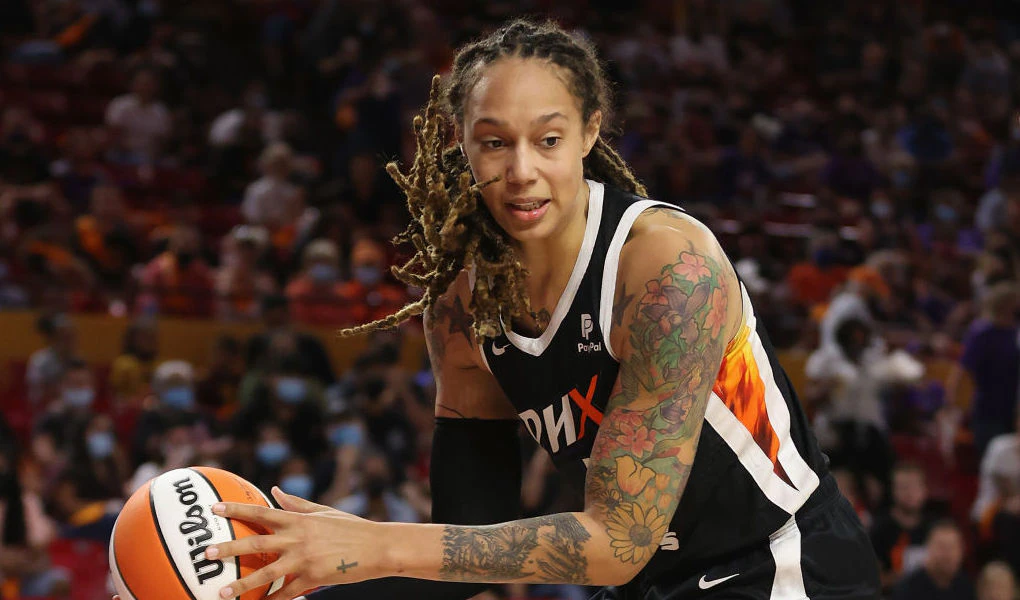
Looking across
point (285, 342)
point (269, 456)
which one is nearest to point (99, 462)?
point (269, 456)

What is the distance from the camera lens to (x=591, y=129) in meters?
2.87

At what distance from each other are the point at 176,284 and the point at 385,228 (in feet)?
5.40

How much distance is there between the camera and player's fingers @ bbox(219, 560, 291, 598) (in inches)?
95.7

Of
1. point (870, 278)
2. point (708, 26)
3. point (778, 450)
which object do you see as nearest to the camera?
point (778, 450)

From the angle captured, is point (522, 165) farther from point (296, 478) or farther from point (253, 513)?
point (296, 478)

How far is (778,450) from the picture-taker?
2896 millimetres

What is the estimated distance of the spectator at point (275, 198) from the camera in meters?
9.80

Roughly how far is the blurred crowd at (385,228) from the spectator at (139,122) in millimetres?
20

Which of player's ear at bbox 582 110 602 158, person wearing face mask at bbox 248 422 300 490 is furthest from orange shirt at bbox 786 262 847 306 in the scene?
player's ear at bbox 582 110 602 158

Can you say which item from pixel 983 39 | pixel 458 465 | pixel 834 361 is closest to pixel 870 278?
pixel 834 361

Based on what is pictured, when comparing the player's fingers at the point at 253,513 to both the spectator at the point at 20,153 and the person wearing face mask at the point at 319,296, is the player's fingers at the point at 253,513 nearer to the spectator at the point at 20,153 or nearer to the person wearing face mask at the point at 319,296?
the person wearing face mask at the point at 319,296

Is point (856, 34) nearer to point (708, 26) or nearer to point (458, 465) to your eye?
point (708, 26)

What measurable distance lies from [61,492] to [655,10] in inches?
387

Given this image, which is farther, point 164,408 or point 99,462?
point 164,408
